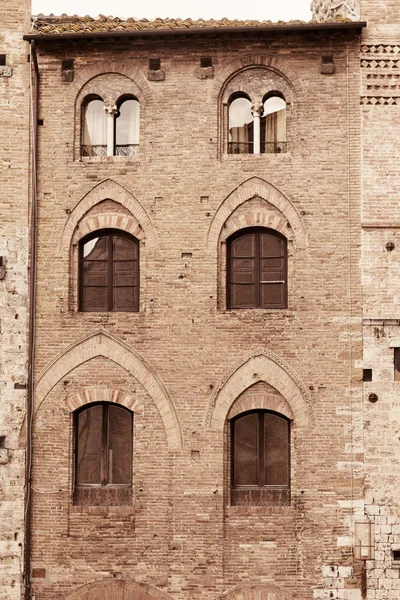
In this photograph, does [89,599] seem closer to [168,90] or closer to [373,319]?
[373,319]

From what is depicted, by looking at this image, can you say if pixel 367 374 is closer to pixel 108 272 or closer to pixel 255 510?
pixel 255 510

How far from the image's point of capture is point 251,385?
15.7 meters

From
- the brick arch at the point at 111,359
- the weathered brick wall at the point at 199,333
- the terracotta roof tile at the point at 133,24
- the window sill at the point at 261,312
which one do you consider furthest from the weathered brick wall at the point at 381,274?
the brick arch at the point at 111,359

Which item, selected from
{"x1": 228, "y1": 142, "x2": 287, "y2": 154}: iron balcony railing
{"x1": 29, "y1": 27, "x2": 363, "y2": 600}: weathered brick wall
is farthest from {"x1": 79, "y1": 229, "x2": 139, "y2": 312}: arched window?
{"x1": 228, "y1": 142, "x2": 287, "y2": 154}: iron balcony railing

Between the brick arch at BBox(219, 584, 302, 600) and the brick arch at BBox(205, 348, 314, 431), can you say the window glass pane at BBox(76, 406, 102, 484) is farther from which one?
the brick arch at BBox(219, 584, 302, 600)

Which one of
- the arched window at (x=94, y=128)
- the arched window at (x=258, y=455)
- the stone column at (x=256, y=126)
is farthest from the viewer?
the arched window at (x=94, y=128)

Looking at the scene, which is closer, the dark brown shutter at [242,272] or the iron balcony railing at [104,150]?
the dark brown shutter at [242,272]

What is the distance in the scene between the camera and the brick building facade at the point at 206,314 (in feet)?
50.5

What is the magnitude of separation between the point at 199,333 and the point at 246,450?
217 centimetres

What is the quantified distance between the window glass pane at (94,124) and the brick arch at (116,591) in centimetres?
765

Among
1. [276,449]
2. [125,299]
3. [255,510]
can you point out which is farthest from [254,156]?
[255,510]

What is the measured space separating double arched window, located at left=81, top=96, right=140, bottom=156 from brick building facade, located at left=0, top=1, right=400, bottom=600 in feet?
0.13

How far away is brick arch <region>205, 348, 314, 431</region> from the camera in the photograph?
51.0 feet

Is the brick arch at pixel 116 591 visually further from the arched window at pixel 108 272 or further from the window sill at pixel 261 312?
the window sill at pixel 261 312
